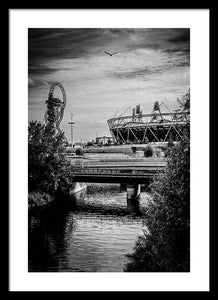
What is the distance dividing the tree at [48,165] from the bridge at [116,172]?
33cm

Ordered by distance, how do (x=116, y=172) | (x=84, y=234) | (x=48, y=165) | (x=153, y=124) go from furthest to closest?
(x=116, y=172) → (x=48, y=165) → (x=84, y=234) → (x=153, y=124)

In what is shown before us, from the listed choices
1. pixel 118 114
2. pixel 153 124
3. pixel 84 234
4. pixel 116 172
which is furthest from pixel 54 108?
pixel 116 172

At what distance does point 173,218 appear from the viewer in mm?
4688

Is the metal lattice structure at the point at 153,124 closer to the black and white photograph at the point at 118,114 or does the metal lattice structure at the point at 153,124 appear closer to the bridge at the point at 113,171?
the black and white photograph at the point at 118,114

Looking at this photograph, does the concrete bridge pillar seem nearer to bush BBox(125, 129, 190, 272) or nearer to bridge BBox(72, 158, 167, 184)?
bridge BBox(72, 158, 167, 184)

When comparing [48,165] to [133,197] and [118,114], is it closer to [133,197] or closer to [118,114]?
[133,197]

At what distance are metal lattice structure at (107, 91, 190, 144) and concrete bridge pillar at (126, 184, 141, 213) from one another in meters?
1.92

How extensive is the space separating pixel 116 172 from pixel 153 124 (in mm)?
3970

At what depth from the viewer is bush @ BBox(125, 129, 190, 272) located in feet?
14.9

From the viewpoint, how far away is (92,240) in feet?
22.9
